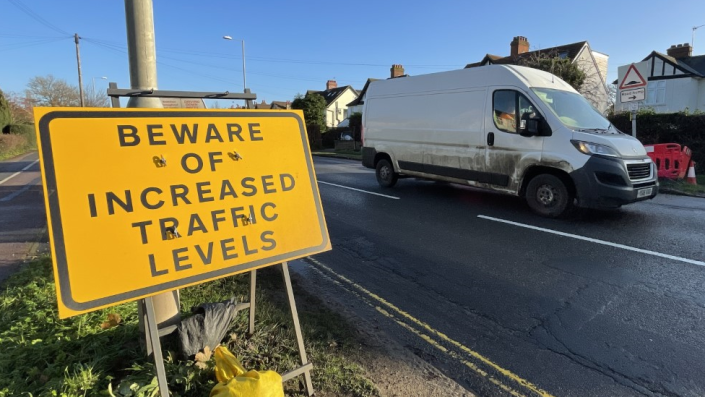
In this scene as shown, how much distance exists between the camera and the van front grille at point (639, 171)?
6.51 m

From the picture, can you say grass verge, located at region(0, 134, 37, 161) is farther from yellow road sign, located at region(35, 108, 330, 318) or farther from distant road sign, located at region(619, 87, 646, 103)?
distant road sign, located at region(619, 87, 646, 103)

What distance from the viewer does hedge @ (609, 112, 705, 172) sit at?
12.1 metres

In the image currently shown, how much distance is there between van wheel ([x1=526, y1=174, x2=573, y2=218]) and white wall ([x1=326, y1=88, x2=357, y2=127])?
56.2 metres

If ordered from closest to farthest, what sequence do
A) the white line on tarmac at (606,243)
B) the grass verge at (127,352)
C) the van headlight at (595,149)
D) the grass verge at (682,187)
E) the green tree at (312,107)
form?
the grass verge at (127,352)
the white line on tarmac at (606,243)
the van headlight at (595,149)
the grass verge at (682,187)
the green tree at (312,107)

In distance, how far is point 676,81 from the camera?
32.8 metres

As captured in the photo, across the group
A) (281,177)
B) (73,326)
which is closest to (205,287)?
(73,326)

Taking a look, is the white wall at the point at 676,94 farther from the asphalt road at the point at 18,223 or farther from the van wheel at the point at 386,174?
the asphalt road at the point at 18,223

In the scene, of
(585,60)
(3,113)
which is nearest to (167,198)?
(585,60)

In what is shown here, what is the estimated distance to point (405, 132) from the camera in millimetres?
9391

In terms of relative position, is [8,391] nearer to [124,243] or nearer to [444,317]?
[124,243]

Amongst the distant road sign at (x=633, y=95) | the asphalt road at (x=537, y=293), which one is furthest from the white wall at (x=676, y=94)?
the asphalt road at (x=537, y=293)

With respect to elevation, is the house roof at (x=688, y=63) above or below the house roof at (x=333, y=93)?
below

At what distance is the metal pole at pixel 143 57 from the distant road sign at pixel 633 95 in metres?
11.6

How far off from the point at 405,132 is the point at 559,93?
125 inches
